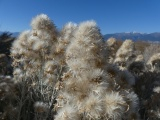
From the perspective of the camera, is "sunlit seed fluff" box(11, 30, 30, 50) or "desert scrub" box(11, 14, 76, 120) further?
"sunlit seed fluff" box(11, 30, 30, 50)

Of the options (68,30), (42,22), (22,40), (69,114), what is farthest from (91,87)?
(22,40)

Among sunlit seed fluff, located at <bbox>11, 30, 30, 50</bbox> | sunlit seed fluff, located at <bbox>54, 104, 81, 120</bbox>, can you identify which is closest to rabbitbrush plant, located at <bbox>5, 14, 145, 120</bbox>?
sunlit seed fluff, located at <bbox>54, 104, 81, 120</bbox>

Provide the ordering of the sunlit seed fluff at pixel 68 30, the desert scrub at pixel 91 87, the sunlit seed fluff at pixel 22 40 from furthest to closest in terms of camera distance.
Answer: the sunlit seed fluff at pixel 22 40 < the sunlit seed fluff at pixel 68 30 < the desert scrub at pixel 91 87

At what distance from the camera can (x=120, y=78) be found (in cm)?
368

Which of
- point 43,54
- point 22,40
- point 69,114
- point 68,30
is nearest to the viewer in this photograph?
point 69,114

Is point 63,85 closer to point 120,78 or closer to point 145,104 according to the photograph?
point 120,78

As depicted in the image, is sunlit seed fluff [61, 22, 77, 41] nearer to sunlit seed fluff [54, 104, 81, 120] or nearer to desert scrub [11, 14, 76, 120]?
desert scrub [11, 14, 76, 120]

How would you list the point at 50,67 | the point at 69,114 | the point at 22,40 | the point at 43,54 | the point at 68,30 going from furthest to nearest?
the point at 22,40, the point at 43,54, the point at 50,67, the point at 68,30, the point at 69,114

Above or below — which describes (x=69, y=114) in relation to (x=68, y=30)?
below

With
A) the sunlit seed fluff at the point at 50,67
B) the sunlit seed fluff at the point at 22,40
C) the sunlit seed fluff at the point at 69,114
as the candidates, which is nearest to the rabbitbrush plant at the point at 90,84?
the sunlit seed fluff at the point at 69,114

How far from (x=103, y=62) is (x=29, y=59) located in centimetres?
209

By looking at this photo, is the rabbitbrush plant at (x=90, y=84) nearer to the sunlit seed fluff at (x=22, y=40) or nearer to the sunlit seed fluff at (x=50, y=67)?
the sunlit seed fluff at (x=50, y=67)

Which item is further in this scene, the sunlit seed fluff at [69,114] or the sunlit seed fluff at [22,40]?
the sunlit seed fluff at [22,40]

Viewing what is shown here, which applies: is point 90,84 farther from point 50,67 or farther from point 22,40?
point 22,40
